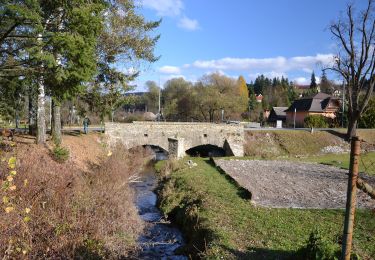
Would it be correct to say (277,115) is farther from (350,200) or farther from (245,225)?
(350,200)

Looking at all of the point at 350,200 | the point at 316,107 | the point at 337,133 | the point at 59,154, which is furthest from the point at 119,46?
the point at 316,107

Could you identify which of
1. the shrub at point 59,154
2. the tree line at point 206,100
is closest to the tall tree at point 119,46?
the shrub at point 59,154

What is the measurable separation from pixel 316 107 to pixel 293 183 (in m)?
41.6

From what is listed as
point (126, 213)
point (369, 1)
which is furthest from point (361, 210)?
point (369, 1)

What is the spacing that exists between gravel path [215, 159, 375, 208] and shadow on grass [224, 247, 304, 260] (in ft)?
14.4

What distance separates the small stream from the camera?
11.1m

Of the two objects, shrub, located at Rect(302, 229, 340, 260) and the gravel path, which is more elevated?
shrub, located at Rect(302, 229, 340, 260)

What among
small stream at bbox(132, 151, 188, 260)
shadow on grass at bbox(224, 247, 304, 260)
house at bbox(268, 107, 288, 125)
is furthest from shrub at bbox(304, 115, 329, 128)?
shadow on grass at bbox(224, 247, 304, 260)

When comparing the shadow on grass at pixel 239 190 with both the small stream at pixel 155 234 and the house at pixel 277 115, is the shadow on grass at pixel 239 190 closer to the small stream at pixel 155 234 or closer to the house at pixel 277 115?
the small stream at pixel 155 234

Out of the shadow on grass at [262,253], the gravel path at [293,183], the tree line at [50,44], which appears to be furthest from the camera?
the gravel path at [293,183]

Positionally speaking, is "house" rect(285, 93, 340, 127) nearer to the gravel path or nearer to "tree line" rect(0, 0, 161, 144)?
the gravel path

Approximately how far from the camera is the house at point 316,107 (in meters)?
55.3

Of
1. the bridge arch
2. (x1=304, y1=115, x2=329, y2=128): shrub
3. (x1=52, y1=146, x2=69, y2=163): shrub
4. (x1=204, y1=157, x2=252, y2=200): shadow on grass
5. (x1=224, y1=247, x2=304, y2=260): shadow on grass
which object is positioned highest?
(x1=304, y1=115, x2=329, y2=128): shrub

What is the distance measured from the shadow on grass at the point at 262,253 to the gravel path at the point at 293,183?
438 cm
